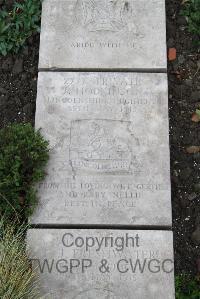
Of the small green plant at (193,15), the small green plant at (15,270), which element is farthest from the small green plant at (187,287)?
the small green plant at (193,15)

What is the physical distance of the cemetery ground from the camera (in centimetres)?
395

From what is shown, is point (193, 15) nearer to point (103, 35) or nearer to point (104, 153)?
point (103, 35)

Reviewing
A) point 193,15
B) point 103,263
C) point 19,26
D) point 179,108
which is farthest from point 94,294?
point 193,15

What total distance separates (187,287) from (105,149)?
1.19 m

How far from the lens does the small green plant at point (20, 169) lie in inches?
146

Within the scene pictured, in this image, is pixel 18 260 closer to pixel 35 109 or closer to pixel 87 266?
pixel 87 266

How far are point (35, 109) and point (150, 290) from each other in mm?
1770

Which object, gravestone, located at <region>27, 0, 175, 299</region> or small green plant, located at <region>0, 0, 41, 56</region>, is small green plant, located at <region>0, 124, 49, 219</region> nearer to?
gravestone, located at <region>27, 0, 175, 299</region>

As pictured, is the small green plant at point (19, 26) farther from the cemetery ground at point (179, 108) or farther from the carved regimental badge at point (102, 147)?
the carved regimental badge at point (102, 147)

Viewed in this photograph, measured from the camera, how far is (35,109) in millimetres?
4316

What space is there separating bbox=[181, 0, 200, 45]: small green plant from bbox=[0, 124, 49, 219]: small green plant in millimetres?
1761

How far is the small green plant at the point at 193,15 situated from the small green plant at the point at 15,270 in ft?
7.69

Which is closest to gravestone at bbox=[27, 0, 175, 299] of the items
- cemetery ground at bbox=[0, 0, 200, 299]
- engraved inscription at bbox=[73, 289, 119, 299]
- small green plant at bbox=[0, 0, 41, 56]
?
engraved inscription at bbox=[73, 289, 119, 299]

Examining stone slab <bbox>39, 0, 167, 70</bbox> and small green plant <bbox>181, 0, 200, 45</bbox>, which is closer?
stone slab <bbox>39, 0, 167, 70</bbox>
